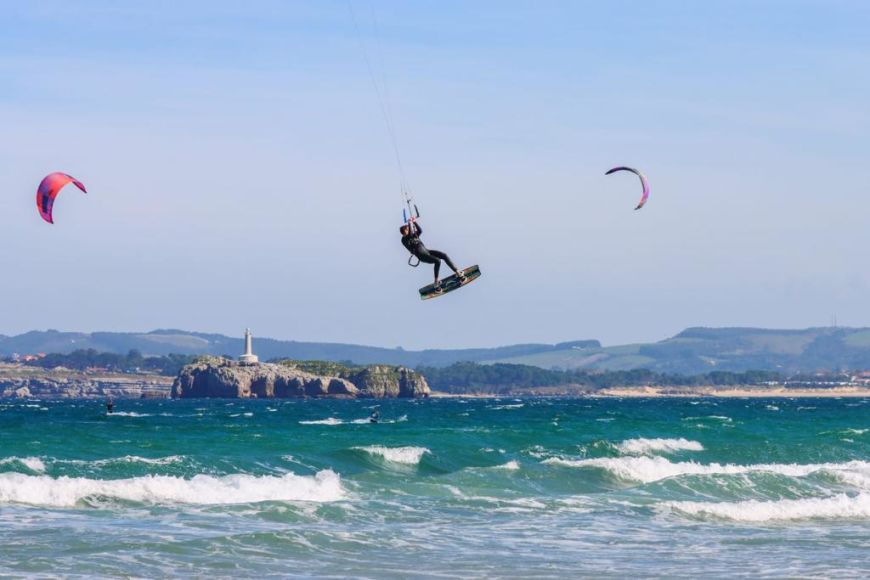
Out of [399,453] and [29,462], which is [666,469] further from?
[29,462]

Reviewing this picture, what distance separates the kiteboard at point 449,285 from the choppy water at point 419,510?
388 cm

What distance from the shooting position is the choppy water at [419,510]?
18.9 metres

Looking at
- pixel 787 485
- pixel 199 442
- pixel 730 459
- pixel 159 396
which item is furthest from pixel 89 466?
pixel 159 396

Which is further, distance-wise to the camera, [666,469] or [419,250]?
[666,469]

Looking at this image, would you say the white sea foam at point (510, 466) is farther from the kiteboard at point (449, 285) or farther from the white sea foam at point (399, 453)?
the kiteboard at point (449, 285)

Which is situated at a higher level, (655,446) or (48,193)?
(48,193)

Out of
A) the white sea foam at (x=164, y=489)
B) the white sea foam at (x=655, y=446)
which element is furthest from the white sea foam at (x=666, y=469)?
the white sea foam at (x=164, y=489)

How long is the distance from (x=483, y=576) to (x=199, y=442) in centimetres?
2491

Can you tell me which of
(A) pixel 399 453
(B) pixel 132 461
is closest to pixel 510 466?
(A) pixel 399 453

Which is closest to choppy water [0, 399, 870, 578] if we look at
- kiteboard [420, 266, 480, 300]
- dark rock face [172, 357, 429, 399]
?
kiteboard [420, 266, 480, 300]

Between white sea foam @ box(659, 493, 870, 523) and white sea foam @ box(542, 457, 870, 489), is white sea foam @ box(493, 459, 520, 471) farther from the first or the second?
white sea foam @ box(659, 493, 870, 523)

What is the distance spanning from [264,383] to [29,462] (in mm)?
131273

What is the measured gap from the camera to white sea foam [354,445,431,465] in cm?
3375

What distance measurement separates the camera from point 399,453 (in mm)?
34281
